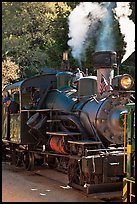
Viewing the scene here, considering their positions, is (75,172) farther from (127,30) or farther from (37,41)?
(37,41)

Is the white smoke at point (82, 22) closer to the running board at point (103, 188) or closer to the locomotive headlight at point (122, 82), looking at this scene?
the locomotive headlight at point (122, 82)

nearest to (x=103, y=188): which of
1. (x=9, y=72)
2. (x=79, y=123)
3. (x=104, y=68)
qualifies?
(x=79, y=123)

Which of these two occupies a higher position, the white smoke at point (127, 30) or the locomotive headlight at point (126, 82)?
the white smoke at point (127, 30)

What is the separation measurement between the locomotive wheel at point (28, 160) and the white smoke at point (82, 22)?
18.8ft

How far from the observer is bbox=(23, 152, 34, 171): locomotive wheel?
1122 centimetres

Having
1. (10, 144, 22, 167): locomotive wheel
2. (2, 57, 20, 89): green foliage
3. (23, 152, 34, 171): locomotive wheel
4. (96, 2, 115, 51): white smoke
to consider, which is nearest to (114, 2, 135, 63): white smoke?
(96, 2, 115, 51): white smoke

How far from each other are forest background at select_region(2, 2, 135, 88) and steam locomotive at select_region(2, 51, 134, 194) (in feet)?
23.5

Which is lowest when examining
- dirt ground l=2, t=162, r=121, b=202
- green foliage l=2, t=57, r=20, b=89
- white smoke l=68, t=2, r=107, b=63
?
dirt ground l=2, t=162, r=121, b=202

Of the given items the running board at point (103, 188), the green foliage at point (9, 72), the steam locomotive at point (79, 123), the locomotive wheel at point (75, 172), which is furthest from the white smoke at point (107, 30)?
the green foliage at point (9, 72)

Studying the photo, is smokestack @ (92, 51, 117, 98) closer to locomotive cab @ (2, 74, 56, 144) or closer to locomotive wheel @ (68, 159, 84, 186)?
locomotive wheel @ (68, 159, 84, 186)

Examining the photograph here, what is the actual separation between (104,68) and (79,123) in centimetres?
134

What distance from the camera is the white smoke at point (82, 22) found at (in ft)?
49.2

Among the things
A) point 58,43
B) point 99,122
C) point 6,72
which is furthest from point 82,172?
point 6,72

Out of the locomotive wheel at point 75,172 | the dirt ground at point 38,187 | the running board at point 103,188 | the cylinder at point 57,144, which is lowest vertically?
the dirt ground at point 38,187
